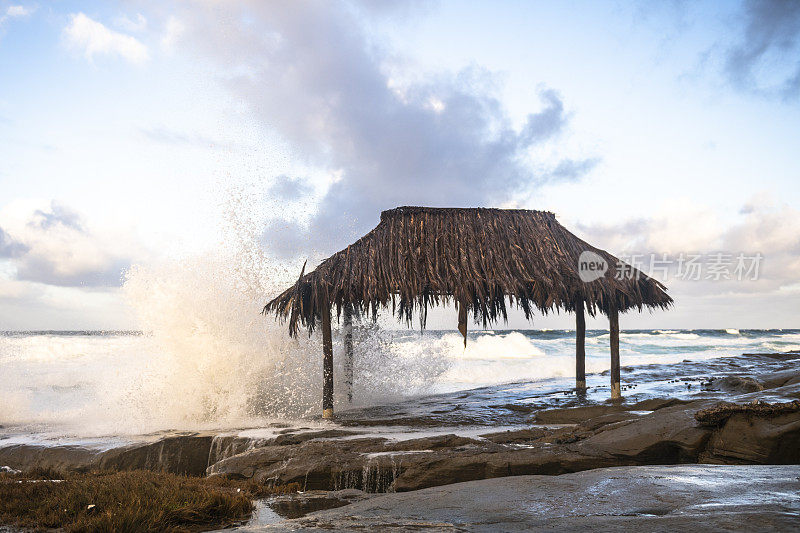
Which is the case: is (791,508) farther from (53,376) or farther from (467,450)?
(53,376)

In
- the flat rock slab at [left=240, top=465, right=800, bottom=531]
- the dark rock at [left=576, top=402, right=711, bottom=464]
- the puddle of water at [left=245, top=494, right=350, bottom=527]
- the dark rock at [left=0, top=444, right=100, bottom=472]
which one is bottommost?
the dark rock at [left=0, top=444, right=100, bottom=472]

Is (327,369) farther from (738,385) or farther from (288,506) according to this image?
(738,385)

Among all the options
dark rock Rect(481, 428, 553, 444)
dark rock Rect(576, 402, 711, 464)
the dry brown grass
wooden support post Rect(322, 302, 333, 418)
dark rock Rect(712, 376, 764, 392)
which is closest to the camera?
the dry brown grass

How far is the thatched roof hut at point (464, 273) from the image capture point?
34.0 ft

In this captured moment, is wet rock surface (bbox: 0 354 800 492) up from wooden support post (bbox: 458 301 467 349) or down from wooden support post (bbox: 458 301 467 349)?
down

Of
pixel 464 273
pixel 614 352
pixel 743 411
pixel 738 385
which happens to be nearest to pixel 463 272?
pixel 464 273

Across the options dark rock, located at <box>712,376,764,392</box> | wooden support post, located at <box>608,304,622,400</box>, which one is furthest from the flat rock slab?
dark rock, located at <box>712,376,764,392</box>

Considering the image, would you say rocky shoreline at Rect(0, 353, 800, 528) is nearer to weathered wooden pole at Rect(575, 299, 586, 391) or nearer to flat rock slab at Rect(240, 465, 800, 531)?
flat rock slab at Rect(240, 465, 800, 531)

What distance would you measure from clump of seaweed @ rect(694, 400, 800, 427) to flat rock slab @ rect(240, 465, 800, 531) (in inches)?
51.1

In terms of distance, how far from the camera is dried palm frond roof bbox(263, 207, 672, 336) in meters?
10.4

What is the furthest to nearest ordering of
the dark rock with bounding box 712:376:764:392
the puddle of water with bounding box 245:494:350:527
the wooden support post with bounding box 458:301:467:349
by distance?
the dark rock with bounding box 712:376:764:392, the wooden support post with bounding box 458:301:467:349, the puddle of water with bounding box 245:494:350:527

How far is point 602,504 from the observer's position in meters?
3.24

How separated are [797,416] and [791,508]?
3.22 metres

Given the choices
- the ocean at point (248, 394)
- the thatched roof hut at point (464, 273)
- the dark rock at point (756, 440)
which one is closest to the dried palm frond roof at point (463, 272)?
the thatched roof hut at point (464, 273)
